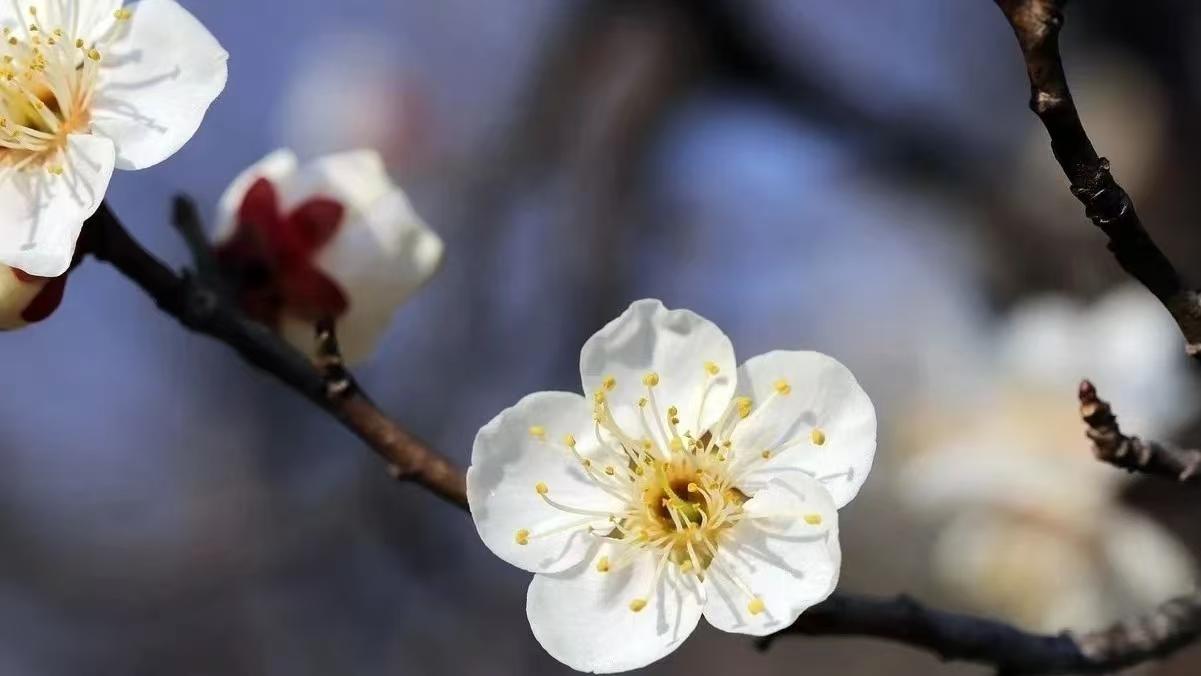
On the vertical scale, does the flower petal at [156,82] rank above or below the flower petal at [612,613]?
above

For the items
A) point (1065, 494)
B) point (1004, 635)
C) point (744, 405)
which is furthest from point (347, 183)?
point (1065, 494)

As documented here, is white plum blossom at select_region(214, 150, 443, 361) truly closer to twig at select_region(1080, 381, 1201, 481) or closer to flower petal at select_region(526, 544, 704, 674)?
flower petal at select_region(526, 544, 704, 674)

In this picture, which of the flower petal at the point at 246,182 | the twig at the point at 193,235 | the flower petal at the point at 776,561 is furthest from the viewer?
the flower petal at the point at 246,182

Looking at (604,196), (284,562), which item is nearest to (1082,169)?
(604,196)

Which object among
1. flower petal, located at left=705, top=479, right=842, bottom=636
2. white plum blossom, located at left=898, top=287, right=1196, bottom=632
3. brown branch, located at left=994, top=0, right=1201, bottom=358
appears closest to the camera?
brown branch, located at left=994, top=0, right=1201, bottom=358

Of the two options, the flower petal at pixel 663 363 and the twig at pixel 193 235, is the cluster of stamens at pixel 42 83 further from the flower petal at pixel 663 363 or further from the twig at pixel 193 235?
the flower petal at pixel 663 363

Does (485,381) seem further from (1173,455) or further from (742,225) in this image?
(1173,455)

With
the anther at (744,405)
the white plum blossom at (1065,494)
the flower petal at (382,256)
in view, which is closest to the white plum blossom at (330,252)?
the flower petal at (382,256)

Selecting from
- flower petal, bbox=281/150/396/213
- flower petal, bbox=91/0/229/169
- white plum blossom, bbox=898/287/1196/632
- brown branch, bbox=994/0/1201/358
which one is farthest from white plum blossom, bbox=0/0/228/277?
white plum blossom, bbox=898/287/1196/632
